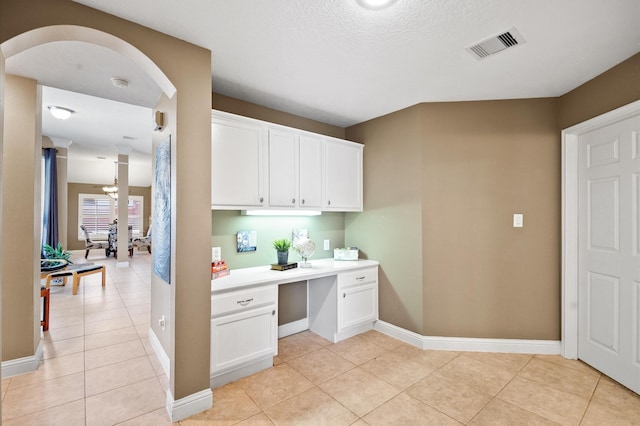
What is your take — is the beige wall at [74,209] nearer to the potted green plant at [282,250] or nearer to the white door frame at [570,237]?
the potted green plant at [282,250]

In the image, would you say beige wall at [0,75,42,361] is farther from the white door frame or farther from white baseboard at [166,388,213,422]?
the white door frame

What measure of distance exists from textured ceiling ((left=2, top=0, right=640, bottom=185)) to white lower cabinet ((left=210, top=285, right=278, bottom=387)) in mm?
1866

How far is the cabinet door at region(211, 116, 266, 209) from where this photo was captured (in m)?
2.54

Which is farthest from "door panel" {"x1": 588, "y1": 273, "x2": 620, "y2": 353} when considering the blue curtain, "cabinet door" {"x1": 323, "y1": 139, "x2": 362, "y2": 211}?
the blue curtain

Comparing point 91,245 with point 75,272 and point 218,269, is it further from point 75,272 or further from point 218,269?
point 218,269

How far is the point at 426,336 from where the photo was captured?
121 inches

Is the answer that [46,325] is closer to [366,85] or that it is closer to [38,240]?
[38,240]

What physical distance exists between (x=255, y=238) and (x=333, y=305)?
43.1 inches

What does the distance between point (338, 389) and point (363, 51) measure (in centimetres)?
258

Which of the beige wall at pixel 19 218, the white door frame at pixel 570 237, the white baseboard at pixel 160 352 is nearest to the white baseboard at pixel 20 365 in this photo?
the beige wall at pixel 19 218

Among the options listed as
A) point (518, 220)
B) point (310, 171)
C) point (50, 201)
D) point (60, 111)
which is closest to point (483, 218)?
point (518, 220)

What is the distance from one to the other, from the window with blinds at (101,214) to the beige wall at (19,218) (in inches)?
372

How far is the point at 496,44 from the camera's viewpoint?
2.09 m

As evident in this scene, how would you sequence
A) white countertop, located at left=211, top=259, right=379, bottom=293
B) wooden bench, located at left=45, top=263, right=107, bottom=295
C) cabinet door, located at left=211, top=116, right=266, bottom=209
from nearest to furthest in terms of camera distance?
white countertop, located at left=211, top=259, right=379, bottom=293 < cabinet door, located at left=211, top=116, right=266, bottom=209 < wooden bench, located at left=45, top=263, right=107, bottom=295
